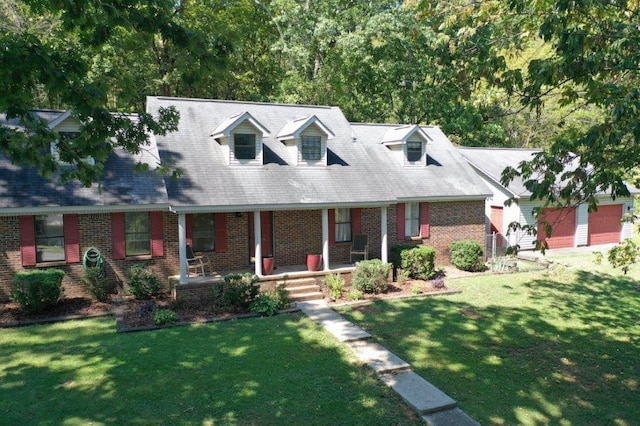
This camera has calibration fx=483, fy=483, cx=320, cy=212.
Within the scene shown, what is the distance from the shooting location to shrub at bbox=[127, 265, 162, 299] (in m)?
14.4

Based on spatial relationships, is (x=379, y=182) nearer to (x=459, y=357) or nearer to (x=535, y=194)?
(x=459, y=357)

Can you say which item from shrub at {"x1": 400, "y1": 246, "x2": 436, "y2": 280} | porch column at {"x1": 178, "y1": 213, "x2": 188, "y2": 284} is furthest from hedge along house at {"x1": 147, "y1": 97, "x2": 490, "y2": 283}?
shrub at {"x1": 400, "y1": 246, "x2": 436, "y2": 280}

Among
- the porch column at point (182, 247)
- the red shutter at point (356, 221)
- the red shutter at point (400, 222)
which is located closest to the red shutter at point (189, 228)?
the porch column at point (182, 247)

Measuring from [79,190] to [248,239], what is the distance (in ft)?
18.1

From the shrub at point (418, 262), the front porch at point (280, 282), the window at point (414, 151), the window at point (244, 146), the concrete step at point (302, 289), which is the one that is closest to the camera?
the front porch at point (280, 282)

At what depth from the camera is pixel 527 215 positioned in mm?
23406

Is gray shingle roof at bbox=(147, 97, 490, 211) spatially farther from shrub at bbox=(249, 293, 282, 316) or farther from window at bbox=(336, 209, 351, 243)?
shrub at bbox=(249, 293, 282, 316)

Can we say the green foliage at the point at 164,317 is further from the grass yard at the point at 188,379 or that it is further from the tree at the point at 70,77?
the tree at the point at 70,77

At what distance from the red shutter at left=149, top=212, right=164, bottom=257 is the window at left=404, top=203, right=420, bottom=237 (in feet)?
30.5

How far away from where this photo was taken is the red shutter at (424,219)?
760 inches

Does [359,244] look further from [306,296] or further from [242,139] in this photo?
[242,139]

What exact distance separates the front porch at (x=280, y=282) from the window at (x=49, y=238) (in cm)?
337

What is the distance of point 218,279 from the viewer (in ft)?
48.4

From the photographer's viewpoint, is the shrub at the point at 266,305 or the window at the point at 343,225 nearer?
the shrub at the point at 266,305
